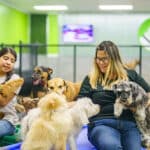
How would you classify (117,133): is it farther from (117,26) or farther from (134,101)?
(117,26)

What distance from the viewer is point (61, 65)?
8883 millimetres

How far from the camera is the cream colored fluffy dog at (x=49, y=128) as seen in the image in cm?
226

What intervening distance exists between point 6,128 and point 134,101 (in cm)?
113

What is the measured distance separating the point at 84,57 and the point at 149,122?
6110 mm

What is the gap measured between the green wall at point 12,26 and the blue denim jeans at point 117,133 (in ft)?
28.5

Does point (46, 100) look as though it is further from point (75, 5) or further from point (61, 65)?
point (75, 5)

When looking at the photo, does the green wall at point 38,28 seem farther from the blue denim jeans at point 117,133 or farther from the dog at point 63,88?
the blue denim jeans at point 117,133

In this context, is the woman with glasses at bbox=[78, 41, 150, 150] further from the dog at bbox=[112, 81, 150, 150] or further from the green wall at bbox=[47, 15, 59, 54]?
the green wall at bbox=[47, 15, 59, 54]

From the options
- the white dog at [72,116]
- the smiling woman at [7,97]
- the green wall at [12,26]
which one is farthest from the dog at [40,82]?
the green wall at [12,26]

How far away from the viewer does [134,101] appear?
9.32ft

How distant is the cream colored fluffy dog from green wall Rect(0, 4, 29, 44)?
9185 mm

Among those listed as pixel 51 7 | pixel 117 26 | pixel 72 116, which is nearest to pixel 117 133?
pixel 72 116

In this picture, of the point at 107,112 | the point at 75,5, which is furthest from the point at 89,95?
the point at 75,5

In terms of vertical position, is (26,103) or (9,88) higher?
(9,88)
